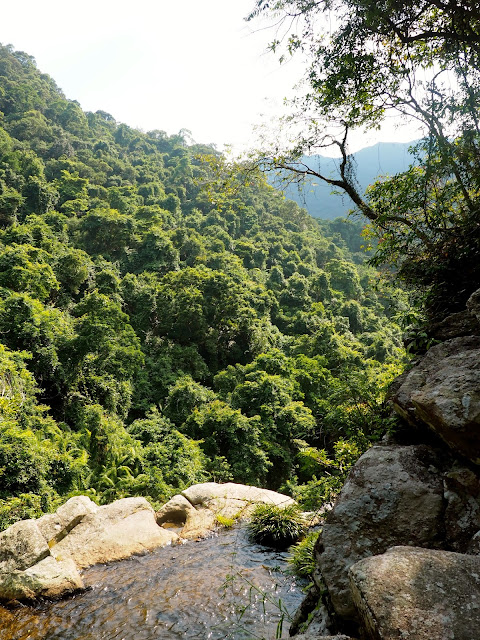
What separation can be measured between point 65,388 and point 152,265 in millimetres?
15529

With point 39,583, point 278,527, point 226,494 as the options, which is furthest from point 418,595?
point 226,494

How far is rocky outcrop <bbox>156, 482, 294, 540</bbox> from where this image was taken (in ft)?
34.7

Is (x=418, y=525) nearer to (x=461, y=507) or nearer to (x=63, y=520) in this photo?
(x=461, y=507)

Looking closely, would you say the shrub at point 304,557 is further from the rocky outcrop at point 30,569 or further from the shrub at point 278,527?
the rocky outcrop at point 30,569

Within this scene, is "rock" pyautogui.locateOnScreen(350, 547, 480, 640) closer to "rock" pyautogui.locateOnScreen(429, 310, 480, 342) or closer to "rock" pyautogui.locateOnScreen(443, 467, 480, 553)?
"rock" pyautogui.locateOnScreen(443, 467, 480, 553)

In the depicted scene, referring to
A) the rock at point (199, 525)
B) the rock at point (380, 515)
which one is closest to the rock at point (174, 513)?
the rock at point (199, 525)

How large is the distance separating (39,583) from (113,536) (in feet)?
7.85

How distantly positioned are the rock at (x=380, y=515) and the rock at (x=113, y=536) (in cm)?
727

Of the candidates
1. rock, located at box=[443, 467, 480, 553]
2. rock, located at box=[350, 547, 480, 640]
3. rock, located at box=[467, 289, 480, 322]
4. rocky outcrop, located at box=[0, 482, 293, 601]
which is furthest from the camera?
rocky outcrop, located at box=[0, 482, 293, 601]

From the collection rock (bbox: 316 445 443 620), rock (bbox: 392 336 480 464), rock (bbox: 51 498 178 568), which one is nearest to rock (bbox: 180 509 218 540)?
rock (bbox: 51 498 178 568)

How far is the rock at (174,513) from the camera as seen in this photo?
35.4ft

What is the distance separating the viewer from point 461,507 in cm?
302

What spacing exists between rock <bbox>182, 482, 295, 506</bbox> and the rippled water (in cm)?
313

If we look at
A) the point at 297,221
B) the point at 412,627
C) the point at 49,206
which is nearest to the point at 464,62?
the point at 412,627
